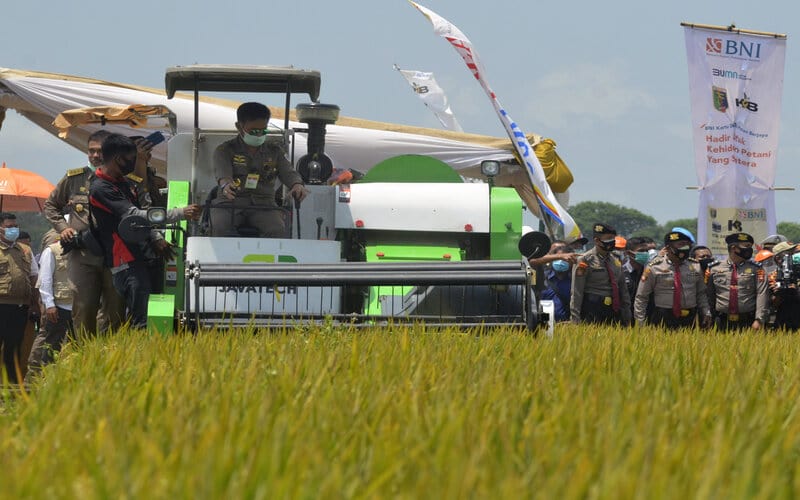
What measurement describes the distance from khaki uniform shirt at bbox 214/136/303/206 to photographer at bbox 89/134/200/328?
0.78 metres

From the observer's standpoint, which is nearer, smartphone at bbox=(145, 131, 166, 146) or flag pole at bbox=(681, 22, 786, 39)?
smartphone at bbox=(145, 131, 166, 146)

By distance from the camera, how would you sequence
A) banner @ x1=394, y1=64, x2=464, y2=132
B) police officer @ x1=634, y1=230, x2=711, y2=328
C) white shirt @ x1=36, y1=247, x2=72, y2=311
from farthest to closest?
banner @ x1=394, y1=64, x2=464, y2=132 < police officer @ x1=634, y1=230, x2=711, y2=328 < white shirt @ x1=36, y1=247, x2=72, y2=311

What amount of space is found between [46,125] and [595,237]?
749cm

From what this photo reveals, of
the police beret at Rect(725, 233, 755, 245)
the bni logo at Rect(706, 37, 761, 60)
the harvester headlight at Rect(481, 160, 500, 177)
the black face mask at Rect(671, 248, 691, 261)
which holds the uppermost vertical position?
the bni logo at Rect(706, 37, 761, 60)

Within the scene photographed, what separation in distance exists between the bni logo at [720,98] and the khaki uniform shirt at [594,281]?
658 centimetres

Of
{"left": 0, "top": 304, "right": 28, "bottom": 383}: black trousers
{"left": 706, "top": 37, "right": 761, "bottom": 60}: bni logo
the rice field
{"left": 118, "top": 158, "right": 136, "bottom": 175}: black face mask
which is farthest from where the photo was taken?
{"left": 706, "top": 37, "right": 761, "bottom": 60}: bni logo

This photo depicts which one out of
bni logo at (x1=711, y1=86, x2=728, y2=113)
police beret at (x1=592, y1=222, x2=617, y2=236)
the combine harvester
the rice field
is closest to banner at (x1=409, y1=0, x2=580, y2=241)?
police beret at (x1=592, y1=222, x2=617, y2=236)

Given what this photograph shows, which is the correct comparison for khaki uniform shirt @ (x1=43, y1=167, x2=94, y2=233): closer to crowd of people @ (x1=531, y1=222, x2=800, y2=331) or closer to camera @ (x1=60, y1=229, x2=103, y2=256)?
camera @ (x1=60, y1=229, x2=103, y2=256)

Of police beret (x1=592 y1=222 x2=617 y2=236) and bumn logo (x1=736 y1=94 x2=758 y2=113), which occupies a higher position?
bumn logo (x1=736 y1=94 x2=758 y2=113)

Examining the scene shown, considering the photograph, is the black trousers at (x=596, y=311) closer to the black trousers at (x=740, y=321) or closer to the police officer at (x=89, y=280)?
the black trousers at (x=740, y=321)

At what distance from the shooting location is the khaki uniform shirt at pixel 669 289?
13.0m

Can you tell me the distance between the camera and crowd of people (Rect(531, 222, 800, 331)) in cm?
1288

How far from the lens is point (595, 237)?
1309 cm

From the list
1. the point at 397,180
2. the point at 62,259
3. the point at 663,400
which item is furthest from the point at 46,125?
the point at 663,400
